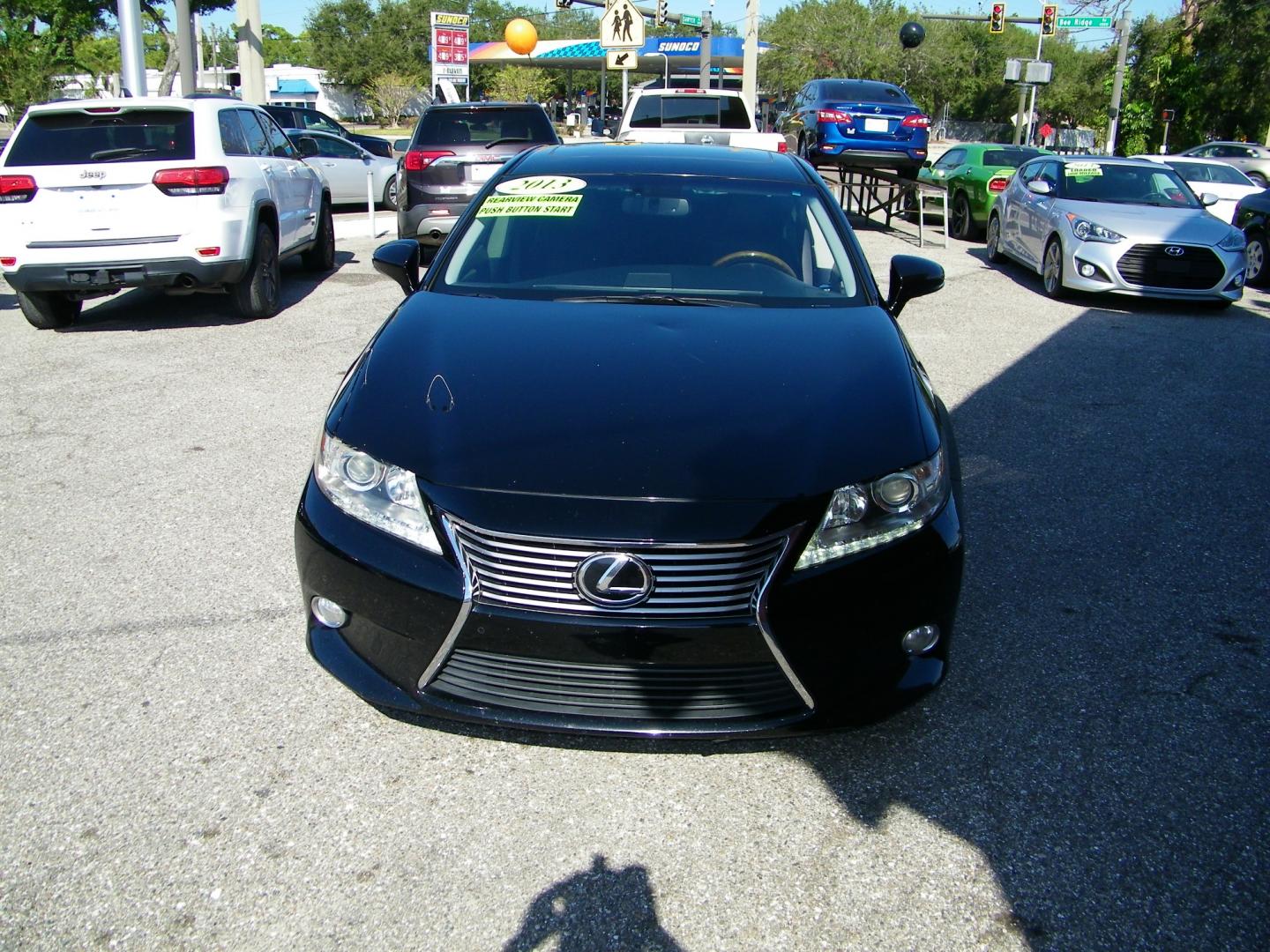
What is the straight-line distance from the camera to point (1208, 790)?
2.99 meters

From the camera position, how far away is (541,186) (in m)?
4.51

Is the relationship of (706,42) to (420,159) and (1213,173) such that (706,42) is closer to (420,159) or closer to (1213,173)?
(1213,173)

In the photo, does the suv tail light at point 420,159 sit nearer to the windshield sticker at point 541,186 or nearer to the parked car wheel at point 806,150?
the parked car wheel at point 806,150

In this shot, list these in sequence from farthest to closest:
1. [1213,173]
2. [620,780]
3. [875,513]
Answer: [1213,173] < [620,780] < [875,513]

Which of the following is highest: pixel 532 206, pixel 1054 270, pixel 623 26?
pixel 623 26

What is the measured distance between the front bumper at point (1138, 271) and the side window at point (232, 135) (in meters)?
8.01

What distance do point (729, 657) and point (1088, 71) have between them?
185 ft

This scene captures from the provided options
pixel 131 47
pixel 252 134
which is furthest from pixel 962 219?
pixel 131 47

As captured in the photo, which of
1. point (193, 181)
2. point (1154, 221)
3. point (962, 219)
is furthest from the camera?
point (962, 219)

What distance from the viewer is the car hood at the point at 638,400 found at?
9.22 feet

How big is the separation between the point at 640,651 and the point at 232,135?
313 inches

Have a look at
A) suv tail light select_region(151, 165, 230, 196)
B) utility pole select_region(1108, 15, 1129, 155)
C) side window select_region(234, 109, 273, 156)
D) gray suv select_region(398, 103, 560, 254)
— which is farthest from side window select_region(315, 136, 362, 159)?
utility pole select_region(1108, 15, 1129, 155)

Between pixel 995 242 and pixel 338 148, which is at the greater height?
pixel 338 148

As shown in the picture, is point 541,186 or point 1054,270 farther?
point 1054,270
